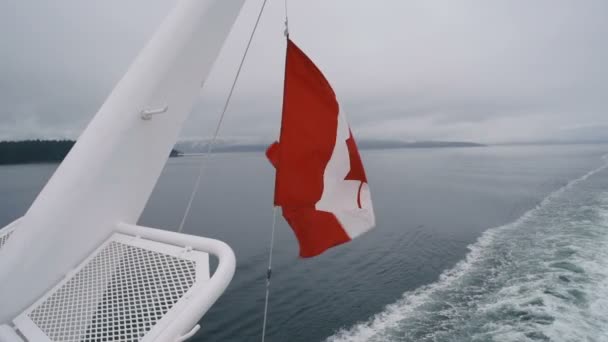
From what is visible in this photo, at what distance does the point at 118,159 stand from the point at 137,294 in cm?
81

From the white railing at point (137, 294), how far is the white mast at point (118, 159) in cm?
11

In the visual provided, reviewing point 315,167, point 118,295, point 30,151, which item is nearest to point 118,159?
point 118,295

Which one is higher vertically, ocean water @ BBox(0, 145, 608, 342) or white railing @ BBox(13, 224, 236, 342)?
white railing @ BBox(13, 224, 236, 342)

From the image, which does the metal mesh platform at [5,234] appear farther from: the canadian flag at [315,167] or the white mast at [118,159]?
the canadian flag at [315,167]

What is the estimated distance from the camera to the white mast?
56.8 inches

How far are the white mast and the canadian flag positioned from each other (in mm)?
833

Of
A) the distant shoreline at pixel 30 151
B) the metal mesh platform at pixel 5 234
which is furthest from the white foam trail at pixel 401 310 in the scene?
the distant shoreline at pixel 30 151

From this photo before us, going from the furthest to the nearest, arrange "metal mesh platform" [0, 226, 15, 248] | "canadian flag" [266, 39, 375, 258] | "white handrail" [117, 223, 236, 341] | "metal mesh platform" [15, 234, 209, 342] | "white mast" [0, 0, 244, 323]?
"canadian flag" [266, 39, 375, 258] → "metal mesh platform" [0, 226, 15, 248] → "white mast" [0, 0, 244, 323] → "metal mesh platform" [15, 234, 209, 342] → "white handrail" [117, 223, 236, 341]

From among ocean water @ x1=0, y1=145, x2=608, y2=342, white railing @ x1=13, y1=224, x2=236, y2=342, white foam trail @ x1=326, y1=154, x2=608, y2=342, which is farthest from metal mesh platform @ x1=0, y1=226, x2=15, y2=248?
white foam trail @ x1=326, y1=154, x2=608, y2=342

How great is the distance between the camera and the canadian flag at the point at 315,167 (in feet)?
8.78

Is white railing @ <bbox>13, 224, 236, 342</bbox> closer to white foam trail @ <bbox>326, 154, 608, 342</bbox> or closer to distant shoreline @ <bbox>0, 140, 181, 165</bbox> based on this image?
white foam trail @ <bbox>326, 154, 608, 342</bbox>

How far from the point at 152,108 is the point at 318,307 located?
6.55 meters

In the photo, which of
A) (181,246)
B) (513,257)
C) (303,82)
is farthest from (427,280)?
(181,246)

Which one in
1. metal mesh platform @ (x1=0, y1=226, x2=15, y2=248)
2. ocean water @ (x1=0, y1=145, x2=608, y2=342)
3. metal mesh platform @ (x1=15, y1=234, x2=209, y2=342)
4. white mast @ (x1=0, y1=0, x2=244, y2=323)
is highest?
white mast @ (x1=0, y1=0, x2=244, y2=323)
